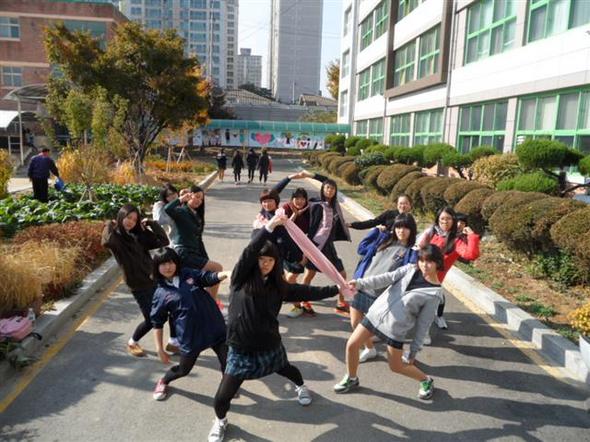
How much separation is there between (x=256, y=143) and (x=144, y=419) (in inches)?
1761

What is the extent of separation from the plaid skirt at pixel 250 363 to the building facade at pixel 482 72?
11266 millimetres

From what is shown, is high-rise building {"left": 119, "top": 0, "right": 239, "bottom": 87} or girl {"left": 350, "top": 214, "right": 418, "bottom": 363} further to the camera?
high-rise building {"left": 119, "top": 0, "right": 239, "bottom": 87}

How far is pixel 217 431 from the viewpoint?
12.0 ft

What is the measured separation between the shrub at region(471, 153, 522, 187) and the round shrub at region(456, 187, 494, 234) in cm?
252

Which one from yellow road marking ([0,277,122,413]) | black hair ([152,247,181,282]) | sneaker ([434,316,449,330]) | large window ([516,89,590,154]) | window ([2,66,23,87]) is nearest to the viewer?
black hair ([152,247,181,282])

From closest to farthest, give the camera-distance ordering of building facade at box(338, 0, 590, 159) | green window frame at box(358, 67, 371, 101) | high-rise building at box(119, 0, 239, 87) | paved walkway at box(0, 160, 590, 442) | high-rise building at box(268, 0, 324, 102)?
1. paved walkway at box(0, 160, 590, 442)
2. building facade at box(338, 0, 590, 159)
3. green window frame at box(358, 67, 371, 101)
4. high-rise building at box(119, 0, 239, 87)
5. high-rise building at box(268, 0, 324, 102)

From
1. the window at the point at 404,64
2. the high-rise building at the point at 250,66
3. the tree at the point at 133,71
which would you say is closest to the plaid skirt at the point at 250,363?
the tree at the point at 133,71

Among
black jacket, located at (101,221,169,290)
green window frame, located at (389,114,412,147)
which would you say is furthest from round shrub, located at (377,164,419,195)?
black jacket, located at (101,221,169,290)

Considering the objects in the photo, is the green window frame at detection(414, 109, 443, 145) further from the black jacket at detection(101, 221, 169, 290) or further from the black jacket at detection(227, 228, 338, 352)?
the black jacket at detection(227, 228, 338, 352)

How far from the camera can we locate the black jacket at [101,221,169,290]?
4855 mm

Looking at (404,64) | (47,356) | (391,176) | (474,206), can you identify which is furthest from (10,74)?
(47,356)

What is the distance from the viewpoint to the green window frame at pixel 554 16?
12.0 meters

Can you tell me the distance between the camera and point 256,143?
47688 millimetres

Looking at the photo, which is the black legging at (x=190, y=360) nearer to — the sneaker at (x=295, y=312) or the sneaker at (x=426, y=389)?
the sneaker at (x=426, y=389)
